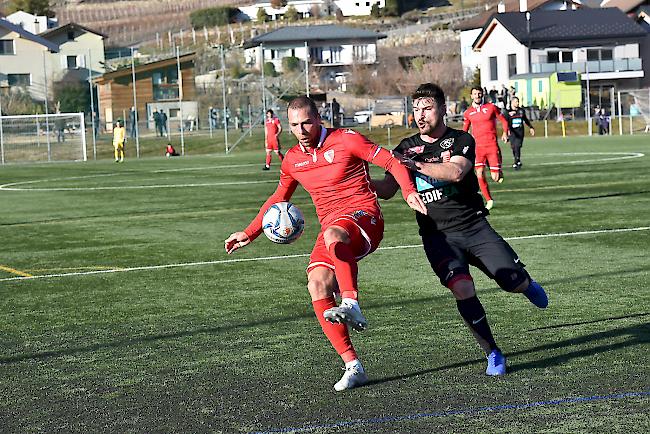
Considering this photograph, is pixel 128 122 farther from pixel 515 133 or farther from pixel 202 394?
pixel 202 394

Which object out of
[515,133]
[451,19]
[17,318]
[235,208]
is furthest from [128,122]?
[451,19]

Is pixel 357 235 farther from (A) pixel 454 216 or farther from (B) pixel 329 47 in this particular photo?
(B) pixel 329 47

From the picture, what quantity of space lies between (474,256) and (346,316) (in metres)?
1.36

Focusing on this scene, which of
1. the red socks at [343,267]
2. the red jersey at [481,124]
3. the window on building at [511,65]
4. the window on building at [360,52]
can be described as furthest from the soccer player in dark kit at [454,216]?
the window on building at [360,52]

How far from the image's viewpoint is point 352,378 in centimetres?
767

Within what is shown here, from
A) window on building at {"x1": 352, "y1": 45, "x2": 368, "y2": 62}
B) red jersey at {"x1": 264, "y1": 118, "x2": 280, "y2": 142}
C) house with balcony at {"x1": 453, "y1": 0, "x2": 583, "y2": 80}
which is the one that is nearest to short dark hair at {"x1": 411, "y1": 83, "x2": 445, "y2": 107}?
red jersey at {"x1": 264, "y1": 118, "x2": 280, "y2": 142}

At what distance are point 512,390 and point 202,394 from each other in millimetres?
1875

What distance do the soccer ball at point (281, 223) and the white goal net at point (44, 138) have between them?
51336mm

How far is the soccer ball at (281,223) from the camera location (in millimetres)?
8531

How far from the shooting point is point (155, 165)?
4650cm

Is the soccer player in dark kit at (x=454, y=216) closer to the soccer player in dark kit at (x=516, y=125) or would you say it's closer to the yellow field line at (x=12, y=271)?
the yellow field line at (x=12, y=271)

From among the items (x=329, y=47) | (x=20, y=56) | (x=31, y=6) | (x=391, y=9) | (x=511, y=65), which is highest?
(x=31, y=6)

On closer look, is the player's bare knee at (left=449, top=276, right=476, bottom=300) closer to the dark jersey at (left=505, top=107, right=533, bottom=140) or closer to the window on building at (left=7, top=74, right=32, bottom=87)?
the dark jersey at (left=505, top=107, right=533, bottom=140)

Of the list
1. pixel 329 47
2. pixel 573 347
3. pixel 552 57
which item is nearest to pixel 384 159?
pixel 573 347
